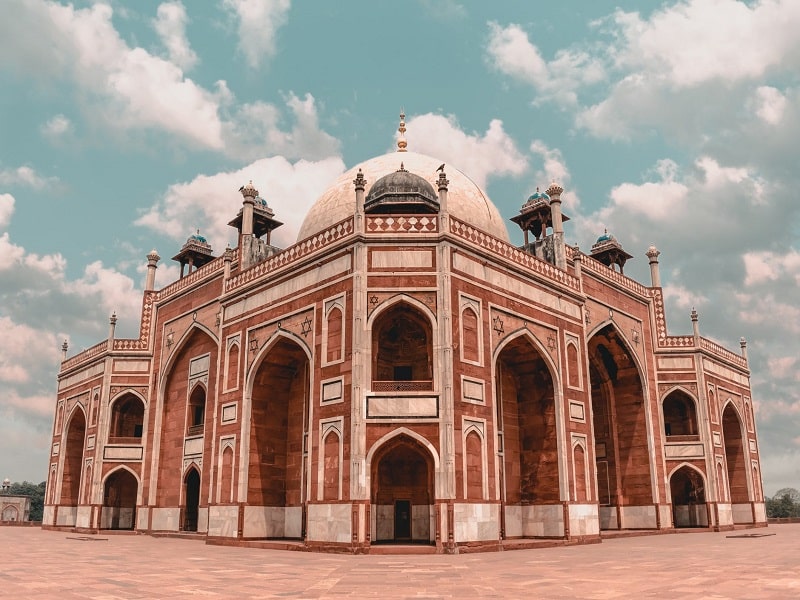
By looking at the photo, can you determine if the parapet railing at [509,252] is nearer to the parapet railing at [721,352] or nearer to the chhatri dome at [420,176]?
the chhatri dome at [420,176]

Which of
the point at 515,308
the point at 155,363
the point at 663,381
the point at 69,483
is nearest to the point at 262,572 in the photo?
the point at 515,308

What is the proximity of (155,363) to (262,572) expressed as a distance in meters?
19.4

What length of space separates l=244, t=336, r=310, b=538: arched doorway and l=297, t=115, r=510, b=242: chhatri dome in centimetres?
627

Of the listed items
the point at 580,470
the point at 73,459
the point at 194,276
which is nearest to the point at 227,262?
the point at 194,276

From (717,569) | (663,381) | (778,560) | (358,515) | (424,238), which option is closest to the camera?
(717,569)

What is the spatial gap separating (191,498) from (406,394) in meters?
13.6

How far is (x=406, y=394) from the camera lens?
680 inches

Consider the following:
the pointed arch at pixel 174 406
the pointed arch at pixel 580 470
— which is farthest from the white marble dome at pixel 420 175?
the pointed arch at pixel 580 470

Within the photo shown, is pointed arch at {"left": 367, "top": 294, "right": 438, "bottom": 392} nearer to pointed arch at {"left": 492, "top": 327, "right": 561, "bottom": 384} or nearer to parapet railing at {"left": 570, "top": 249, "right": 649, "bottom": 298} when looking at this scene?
pointed arch at {"left": 492, "top": 327, "right": 561, "bottom": 384}

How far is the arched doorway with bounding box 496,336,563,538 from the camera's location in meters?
20.5

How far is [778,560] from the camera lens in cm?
1351

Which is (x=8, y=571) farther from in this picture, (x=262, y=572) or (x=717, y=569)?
(x=717, y=569)

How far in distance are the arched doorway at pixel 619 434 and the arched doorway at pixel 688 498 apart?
2.50m

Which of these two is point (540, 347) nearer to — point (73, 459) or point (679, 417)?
point (679, 417)
